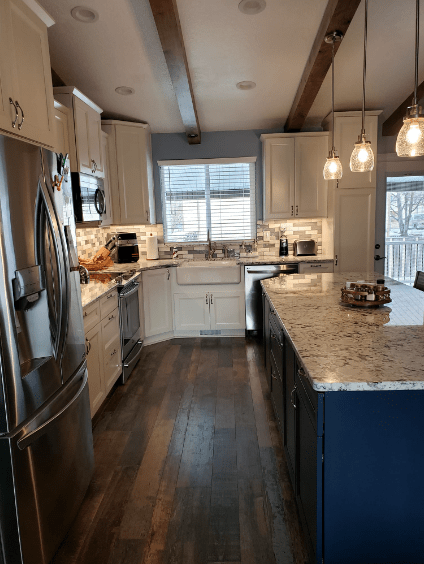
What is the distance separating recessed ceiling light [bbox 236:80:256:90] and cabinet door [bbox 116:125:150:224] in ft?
4.20

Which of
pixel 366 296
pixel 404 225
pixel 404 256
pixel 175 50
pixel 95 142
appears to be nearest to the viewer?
pixel 366 296

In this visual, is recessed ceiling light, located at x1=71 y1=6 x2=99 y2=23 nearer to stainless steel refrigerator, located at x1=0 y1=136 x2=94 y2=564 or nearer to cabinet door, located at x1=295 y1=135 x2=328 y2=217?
stainless steel refrigerator, located at x1=0 y1=136 x2=94 y2=564

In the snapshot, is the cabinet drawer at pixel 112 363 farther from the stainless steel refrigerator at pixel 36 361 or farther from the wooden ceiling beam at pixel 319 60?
the wooden ceiling beam at pixel 319 60

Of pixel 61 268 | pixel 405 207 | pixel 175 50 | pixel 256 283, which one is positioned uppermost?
pixel 175 50

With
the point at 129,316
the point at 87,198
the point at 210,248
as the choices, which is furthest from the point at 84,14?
the point at 210,248

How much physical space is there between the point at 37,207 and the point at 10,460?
0.98 meters

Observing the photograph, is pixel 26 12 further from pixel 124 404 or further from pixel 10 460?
pixel 124 404

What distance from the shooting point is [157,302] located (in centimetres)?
479

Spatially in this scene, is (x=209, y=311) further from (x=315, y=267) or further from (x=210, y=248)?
(x=315, y=267)

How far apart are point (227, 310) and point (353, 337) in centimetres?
317

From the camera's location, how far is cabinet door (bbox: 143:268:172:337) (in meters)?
4.67

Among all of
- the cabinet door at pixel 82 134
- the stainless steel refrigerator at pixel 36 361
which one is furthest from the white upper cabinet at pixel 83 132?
the stainless steel refrigerator at pixel 36 361

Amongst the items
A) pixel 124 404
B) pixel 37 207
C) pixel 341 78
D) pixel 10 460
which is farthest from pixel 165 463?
pixel 341 78

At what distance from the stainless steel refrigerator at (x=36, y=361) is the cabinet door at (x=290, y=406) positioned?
1059mm
